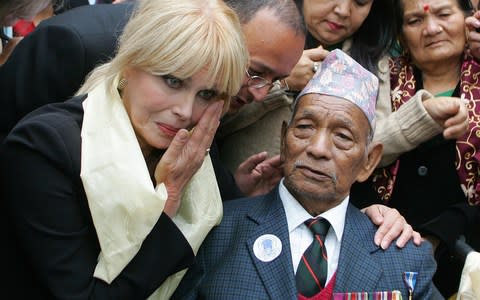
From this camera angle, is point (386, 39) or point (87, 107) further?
point (386, 39)

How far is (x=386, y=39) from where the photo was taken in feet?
12.3

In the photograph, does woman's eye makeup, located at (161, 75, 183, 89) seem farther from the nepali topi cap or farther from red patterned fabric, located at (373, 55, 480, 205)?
red patterned fabric, located at (373, 55, 480, 205)

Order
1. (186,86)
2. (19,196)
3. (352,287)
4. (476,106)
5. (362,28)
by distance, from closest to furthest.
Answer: (19,196)
(186,86)
(352,287)
(476,106)
(362,28)

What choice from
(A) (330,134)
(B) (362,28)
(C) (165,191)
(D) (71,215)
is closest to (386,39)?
(B) (362,28)

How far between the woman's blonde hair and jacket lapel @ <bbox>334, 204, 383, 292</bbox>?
692 millimetres

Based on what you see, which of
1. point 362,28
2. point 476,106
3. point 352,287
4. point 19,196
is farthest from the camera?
point 362,28

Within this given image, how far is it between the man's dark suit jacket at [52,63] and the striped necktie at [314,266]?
101 centimetres

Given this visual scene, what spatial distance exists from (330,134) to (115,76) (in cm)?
82

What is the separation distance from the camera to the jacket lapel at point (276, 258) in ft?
9.37

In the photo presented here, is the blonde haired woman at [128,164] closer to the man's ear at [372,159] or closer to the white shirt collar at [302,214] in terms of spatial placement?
the white shirt collar at [302,214]

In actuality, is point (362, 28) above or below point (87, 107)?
below

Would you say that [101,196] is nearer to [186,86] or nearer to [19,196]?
[19,196]

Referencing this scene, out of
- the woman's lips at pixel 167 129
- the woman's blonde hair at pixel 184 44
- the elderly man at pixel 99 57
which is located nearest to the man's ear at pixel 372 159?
the elderly man at pixel 99 57

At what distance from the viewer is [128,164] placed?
101 inches
